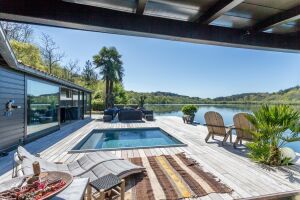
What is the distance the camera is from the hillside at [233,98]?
299 inches

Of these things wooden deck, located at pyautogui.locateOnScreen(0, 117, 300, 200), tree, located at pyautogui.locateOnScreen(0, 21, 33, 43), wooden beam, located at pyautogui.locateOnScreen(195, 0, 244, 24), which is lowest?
wooden deck, located at pyautogui.locateOnScreen(0, 117, 300, 200)

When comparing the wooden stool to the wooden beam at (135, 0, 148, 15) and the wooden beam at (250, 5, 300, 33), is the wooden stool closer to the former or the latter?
the wooden beam at (135, 0, 148, 15)

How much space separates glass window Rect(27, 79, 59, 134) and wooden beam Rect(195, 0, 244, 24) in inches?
234

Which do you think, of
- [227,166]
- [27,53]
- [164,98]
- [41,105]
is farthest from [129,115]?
[164,98]

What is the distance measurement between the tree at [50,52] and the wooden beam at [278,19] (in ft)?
77.0

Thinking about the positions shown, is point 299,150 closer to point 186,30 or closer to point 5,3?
point 186,30

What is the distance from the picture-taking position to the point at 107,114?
1226 cm

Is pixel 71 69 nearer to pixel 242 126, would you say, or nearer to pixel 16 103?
pixel 16 103

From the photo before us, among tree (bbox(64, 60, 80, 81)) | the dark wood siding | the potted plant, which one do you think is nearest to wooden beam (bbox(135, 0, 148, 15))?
the dark wood siding

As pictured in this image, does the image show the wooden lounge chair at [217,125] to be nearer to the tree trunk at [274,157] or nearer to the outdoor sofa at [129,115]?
the tree trunk at [274,157]

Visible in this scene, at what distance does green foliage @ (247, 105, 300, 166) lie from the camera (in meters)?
3.99

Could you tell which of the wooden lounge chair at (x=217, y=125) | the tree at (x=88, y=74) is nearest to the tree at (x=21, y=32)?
the tree at (x=88, y=74)

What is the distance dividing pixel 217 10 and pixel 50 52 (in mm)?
24511

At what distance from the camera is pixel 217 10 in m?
2.73
